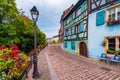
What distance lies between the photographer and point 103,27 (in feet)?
38.8

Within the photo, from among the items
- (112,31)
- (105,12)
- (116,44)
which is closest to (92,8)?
(105,12)

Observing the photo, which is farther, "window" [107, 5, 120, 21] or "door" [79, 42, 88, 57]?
"door" [79, 42, 88, 57]

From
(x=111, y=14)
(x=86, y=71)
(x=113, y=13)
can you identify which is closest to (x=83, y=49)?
(x=111, y=14)

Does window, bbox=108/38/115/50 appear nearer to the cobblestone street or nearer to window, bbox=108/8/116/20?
the cobblestone street

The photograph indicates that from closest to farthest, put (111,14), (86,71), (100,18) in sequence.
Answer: (86,71), (111,14), (100,18)

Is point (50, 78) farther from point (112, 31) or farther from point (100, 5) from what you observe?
point (100, 5)

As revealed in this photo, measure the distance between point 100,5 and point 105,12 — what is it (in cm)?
112

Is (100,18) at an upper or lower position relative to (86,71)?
upper

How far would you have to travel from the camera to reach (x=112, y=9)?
11023 millimetres

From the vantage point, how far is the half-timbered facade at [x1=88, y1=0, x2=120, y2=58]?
10.6 meters

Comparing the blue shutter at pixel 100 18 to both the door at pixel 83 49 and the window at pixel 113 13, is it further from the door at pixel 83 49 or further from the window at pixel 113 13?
the door at pixel 83 49

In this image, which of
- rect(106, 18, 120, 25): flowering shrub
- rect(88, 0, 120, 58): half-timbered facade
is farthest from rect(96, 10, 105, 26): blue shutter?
rect(106, 18, 120, 25): flowering shrub

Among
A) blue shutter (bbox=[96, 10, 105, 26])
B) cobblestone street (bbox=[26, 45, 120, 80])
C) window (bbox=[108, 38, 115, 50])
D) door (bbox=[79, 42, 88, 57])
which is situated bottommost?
cobblestone street (bbox=[26, 45, 120, 80])

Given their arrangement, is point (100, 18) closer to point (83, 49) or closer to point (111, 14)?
point (111, 14)
